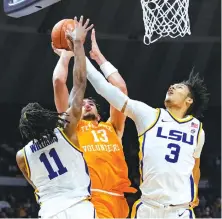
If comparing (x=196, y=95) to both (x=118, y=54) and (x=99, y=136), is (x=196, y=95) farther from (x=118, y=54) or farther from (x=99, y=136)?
(x=118, y=54)

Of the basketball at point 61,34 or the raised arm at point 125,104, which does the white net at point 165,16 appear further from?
the raised arm at point 125,104

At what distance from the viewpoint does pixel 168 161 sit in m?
3.84

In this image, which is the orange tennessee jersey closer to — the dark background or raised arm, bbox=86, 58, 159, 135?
raised arm, bbox=86, 58, 159, 135

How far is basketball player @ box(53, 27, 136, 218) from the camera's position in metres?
4.17

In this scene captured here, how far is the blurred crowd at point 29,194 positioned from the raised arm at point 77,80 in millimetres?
6668

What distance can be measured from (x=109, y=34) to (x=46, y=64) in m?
1.12

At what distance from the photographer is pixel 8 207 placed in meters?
10.5

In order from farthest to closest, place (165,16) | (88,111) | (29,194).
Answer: (29,194), (165,16), (88,111)

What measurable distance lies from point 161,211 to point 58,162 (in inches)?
A: 27.8

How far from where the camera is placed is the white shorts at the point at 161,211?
3.85 metres

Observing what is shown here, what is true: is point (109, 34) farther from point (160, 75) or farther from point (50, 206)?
point (50, 206)

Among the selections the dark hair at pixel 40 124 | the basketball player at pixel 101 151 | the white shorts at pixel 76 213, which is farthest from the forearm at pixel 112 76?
the white shorts at pixel 76 213

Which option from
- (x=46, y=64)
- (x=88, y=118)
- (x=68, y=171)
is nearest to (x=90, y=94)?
(x=46, y=64)

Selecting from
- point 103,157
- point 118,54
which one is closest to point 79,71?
point 103,157
